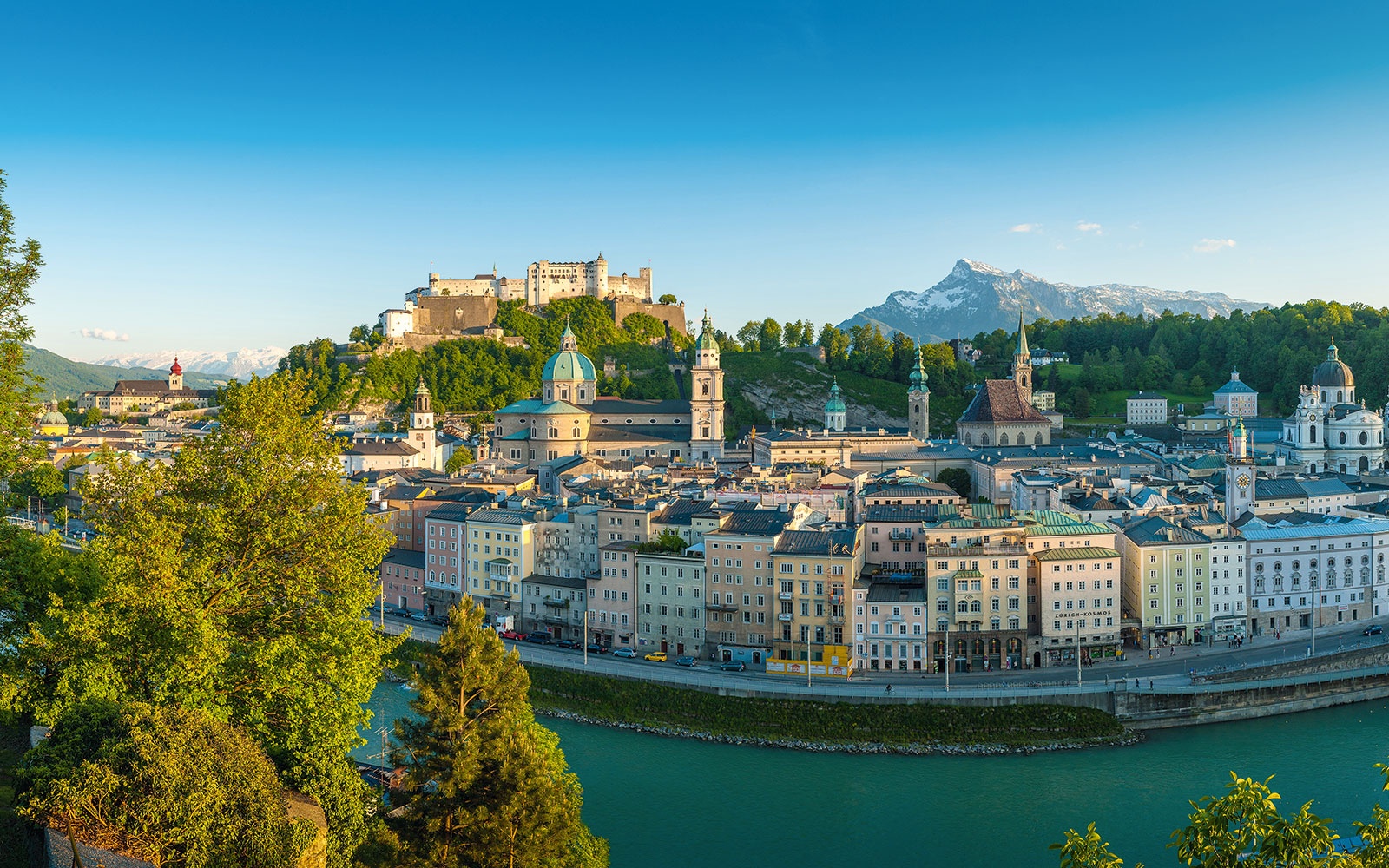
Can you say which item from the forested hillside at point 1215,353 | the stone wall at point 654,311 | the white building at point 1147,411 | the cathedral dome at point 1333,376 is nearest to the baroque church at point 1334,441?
the cathedral dome at point 1333,376

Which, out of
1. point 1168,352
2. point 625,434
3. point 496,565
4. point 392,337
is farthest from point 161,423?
point 1168,352

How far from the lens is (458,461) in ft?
168

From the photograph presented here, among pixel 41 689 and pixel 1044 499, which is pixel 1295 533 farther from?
pixel 41 689

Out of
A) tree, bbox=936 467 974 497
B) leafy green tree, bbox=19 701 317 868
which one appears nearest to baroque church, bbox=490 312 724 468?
tree, bbox=936 467 974 497

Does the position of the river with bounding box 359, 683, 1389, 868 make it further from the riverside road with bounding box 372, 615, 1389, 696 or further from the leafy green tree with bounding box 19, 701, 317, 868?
the leafy green tree with bounding box 19, 701, 317, 868

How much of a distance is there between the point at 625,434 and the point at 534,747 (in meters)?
41.9

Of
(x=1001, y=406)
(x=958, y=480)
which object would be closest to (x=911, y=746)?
(x=958, y=480)

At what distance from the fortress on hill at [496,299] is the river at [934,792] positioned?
4723 centimetres

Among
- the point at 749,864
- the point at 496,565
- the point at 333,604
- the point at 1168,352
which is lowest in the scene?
the point at 749,864

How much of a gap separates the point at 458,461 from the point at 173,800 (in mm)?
43593

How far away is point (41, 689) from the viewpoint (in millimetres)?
10523

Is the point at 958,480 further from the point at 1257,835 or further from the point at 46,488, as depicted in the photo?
the point at 1257,835

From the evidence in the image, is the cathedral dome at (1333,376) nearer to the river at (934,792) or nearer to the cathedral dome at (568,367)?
the river at (934,792)

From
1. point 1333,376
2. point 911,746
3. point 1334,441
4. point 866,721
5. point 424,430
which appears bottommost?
point 911,746
